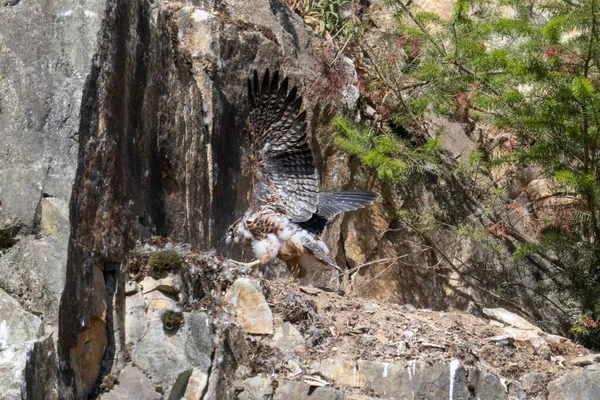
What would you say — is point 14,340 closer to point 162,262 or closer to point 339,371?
point 162,262

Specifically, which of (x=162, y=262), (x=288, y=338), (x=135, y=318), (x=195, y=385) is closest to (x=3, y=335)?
(x=135, y=318)

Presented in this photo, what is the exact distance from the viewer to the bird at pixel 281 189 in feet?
21.6

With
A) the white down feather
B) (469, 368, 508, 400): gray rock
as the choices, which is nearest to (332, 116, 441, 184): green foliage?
the white down feather

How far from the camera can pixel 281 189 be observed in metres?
6.85

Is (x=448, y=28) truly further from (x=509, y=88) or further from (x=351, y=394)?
(x=351, y=394)

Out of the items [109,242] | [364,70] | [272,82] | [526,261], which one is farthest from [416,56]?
[109,242]

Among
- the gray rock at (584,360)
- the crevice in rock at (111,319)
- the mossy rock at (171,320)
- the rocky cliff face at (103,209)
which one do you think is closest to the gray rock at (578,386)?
the rocky cliff face at (103,209)

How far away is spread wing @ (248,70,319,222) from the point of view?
6570mm

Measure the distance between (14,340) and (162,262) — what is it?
122 cm

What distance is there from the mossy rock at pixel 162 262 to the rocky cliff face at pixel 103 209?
0.08 meters

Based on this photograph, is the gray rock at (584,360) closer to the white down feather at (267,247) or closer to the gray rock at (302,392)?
the gray rock at (302,392)

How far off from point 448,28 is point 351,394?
381cm

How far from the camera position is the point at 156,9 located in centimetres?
646

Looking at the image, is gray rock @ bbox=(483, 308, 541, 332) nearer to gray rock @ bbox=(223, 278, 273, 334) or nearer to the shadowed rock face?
the shadowed rock face
